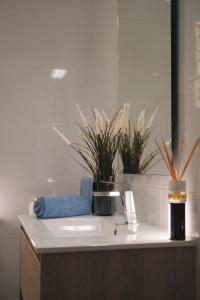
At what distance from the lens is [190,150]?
4.81 ft

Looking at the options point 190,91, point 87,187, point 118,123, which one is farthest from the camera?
point 87,187

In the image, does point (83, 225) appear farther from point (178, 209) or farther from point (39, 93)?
point (39, 93)

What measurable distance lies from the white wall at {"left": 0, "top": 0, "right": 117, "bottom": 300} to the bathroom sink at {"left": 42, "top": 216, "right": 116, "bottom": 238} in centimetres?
68

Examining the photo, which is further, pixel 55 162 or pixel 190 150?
pixel 55 162

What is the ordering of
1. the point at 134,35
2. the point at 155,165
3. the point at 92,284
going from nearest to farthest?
1. the point at 92,284
2. the point at 155,165
3. the point at 134,35

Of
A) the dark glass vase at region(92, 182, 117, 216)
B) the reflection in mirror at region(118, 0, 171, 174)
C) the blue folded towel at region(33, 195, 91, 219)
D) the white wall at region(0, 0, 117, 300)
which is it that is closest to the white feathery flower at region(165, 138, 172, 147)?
the reflection in mirror at region(118, 0, 171, 174)

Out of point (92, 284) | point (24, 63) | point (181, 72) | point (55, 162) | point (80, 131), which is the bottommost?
point (92, 284)

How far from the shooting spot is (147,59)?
1901 mm

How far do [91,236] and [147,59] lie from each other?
2.82ft

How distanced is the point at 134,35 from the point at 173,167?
81cm

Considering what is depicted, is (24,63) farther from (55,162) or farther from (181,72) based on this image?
(181,72)

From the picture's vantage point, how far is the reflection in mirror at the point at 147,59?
65.9 inches

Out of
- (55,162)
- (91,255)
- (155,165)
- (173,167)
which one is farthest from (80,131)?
(91,255)

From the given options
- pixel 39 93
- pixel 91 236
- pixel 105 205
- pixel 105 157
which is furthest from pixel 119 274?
pixel 39 93
